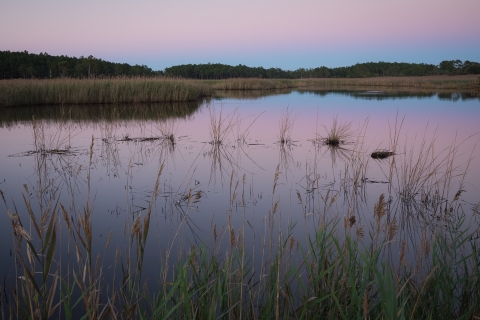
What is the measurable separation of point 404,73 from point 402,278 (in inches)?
2844

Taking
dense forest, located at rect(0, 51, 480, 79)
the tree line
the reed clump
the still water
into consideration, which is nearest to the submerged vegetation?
the still water

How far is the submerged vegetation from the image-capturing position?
4.81ft

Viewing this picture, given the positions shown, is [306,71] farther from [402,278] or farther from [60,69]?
[402,278]

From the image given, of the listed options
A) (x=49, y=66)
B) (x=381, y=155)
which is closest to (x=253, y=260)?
(x=381, y=155)

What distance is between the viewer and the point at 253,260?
6.86 ft

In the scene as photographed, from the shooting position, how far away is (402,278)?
2158 mm

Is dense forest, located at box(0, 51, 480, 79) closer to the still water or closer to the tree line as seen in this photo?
the tree line

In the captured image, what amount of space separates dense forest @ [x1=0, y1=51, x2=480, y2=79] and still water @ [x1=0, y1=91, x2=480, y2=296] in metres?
12.1

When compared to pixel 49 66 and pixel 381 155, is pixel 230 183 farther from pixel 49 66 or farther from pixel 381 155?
pixel 49 66

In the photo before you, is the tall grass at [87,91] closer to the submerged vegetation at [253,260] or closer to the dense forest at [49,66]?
the submerged vegetation at [253,260]

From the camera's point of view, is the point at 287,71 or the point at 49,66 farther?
the point at 287,71

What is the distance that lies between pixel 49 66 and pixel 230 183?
5544 cm

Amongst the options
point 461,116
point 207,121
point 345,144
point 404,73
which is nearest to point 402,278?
point 345,144

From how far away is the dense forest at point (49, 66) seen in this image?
45.3 meters
